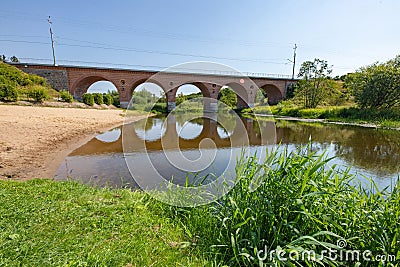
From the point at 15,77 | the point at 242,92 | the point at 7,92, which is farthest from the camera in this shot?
the point at 15,77

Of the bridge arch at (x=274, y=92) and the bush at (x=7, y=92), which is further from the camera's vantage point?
the bridge arch at (x=274, y=92)

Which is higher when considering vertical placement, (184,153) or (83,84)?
(83,84)

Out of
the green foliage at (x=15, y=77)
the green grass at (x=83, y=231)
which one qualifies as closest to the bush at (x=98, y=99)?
the green foliage at (x=15, y=77)

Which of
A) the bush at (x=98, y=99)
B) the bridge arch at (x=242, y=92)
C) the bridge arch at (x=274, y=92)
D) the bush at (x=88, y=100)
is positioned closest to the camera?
the bridge arch at (x=242, y=92)

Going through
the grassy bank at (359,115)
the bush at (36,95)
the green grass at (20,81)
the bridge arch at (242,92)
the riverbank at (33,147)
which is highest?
the green grass at (20,81)

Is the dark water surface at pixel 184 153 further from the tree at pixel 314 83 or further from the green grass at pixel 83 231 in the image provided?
the tree at pixel 314 83

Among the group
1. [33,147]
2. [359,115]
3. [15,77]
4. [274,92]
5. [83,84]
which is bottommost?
[33,147]

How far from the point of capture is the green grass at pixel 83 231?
5.68 feet

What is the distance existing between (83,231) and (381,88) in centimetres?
2437

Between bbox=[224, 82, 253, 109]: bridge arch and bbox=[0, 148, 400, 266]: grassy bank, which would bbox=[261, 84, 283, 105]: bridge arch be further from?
bbox=[0, 148, 400, 266]: grassy bank

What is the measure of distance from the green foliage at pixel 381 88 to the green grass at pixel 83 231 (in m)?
23.1

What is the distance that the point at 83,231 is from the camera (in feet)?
6.96

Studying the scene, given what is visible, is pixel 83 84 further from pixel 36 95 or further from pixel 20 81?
pixel 36 95

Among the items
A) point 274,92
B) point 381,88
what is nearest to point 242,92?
point 381,88
